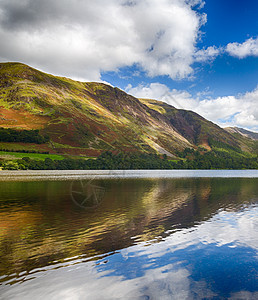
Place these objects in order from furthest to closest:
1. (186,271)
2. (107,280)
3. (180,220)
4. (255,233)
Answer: (180,220) → (255,233) → (186,271) → (107,280)

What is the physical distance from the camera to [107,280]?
1262cm

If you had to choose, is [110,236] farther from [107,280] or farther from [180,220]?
[180,220]

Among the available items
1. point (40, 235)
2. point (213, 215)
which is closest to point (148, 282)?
point (40, 235)

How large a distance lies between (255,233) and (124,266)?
47.3ft

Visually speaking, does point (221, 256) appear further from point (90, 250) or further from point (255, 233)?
point (90, 250)

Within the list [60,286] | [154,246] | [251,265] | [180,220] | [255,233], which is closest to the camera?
[60,286]

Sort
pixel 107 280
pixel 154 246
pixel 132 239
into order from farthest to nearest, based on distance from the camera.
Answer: pixel 132 239 < pixel 154 246 < pixel 107 280

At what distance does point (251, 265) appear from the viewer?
15.0 metres

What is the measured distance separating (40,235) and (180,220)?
581 inches

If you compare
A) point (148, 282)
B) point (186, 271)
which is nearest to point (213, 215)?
point (186, 271)

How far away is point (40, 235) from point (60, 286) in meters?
9.39

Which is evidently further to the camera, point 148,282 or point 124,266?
point 124,266

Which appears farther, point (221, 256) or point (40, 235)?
point (40, 235)

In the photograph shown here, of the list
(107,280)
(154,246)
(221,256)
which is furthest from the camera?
(154,246)
